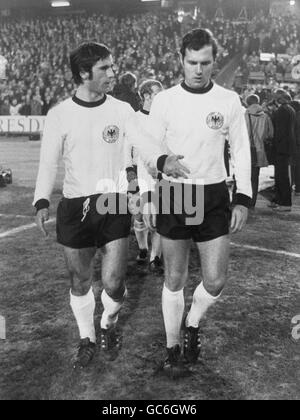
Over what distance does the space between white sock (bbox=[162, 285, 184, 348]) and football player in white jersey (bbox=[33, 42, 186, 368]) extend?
360mm

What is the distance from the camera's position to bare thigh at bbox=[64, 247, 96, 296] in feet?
11.4

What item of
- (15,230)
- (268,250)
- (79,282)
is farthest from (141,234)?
(79,282)

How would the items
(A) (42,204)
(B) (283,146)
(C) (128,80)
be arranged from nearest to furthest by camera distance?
(A) (42,204) < (C) (128,80) < (B) (283,146)

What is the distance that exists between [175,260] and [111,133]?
0.96 metres

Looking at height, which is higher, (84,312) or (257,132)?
(257,132)

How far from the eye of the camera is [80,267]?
11.5 ft

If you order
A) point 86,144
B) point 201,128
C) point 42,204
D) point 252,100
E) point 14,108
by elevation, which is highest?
point 14,108

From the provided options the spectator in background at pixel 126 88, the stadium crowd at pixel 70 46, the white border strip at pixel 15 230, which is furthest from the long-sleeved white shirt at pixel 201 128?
the stadium crowd at pixel 70 46

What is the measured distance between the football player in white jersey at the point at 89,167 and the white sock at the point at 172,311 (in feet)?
1.18

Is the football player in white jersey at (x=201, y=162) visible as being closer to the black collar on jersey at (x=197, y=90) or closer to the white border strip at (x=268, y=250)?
the black collar on jersey at (x=197, y=90)

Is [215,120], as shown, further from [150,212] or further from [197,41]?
[150,212]

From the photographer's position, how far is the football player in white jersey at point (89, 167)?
340 centimetres

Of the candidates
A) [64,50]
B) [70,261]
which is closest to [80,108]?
[70,261]

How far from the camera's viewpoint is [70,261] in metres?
3.49
